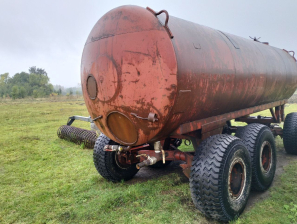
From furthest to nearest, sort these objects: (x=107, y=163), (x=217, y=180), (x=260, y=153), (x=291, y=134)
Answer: (x=291, y=134), (x=107, y=163), (x=260, y=153), (x=217, y=180)

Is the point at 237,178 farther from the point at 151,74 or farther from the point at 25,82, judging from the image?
the point at 25,82

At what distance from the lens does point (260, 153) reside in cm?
426

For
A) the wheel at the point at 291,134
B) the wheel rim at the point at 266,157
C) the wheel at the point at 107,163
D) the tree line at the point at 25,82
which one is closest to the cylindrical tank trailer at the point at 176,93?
the wheel rim at the point at 266,157

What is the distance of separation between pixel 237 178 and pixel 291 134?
3.67 meters

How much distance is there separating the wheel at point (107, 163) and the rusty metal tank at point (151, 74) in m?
1.04

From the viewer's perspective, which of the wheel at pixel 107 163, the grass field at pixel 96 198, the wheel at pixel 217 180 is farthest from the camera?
the wheel at pixel 107 163

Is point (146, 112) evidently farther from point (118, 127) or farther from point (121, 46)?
point (121, 46)

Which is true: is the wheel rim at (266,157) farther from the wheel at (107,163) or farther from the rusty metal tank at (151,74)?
the wheel at (107,163)

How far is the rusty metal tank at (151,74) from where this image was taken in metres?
2.84

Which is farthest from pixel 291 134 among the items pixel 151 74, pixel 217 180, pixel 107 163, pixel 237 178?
pixel 151 74

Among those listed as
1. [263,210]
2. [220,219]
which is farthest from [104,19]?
[263,210]

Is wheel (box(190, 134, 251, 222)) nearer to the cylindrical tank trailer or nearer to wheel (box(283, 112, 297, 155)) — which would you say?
the cylindrical tank trailer

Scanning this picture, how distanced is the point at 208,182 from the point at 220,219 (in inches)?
23.2

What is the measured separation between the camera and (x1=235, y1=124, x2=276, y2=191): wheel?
13.5 feet
